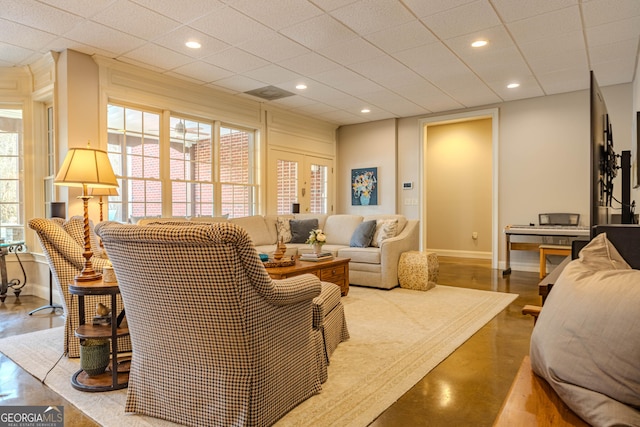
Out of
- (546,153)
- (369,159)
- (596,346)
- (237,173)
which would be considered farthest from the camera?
(369,159)

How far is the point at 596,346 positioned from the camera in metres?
1.05

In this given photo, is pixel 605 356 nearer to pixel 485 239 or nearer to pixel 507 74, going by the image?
pixel 507 74

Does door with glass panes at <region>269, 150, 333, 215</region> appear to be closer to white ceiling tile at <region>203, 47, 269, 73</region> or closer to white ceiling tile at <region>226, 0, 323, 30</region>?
white ceiling tile at <region>203, 47, 269, 73</region>

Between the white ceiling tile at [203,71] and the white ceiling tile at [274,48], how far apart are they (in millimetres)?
710

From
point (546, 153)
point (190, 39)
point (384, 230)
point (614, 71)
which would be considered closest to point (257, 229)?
point (384, 230)

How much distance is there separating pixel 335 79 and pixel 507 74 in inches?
81.1

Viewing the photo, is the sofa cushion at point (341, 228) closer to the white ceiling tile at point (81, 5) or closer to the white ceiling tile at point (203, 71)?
the white ceiling tile at point (203, 71)

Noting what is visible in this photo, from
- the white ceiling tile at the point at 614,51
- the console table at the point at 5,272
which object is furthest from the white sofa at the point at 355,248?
the white ceiling tile at the point at 614,51

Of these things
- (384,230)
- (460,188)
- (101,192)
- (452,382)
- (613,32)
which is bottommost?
(452,382)

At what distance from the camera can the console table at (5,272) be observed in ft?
14.1

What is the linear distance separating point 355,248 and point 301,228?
101cm

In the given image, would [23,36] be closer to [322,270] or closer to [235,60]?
[235,60]

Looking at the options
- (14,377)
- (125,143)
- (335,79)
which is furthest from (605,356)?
(125,143)

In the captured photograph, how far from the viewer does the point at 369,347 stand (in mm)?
2801
